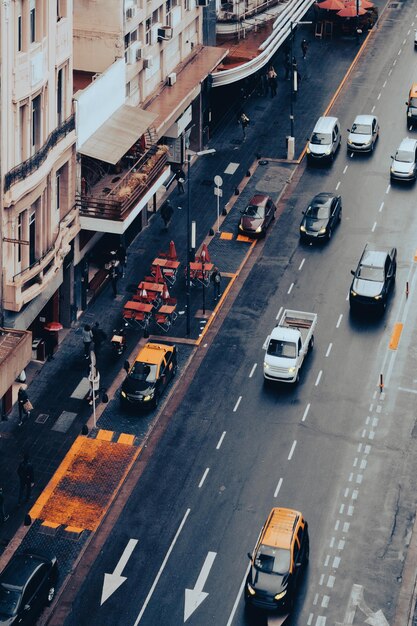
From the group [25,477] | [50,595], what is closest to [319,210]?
[25,477]

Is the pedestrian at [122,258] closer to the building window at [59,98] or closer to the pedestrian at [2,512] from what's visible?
the building window at [59,98]

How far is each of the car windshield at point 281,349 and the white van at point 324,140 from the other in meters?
27.8

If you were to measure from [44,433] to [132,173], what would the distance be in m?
20.4

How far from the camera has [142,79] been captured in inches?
3905

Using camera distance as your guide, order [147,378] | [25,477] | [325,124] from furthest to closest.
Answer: [325,124]
[147,378]
[25,477]

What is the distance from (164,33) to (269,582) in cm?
4742

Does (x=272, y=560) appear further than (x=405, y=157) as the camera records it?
No

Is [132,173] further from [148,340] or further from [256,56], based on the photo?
[256,56]

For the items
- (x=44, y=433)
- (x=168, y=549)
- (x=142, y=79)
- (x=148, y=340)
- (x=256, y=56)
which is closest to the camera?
(x=168, y=549)

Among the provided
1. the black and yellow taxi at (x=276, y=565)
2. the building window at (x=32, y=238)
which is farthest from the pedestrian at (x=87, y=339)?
the black and yellow taxi at (x=276, y=565)

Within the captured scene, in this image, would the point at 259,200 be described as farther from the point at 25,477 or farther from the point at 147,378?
the point at 25,477

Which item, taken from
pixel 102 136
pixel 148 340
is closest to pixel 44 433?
pixel 148 340

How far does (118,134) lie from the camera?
90.2m

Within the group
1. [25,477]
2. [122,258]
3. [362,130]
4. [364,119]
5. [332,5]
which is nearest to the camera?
[25,477]
